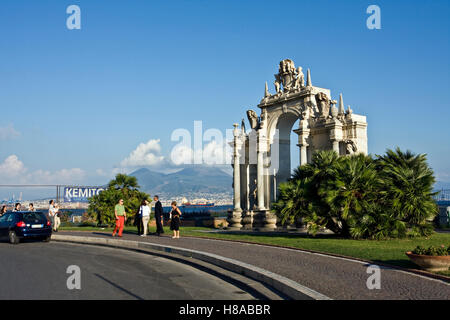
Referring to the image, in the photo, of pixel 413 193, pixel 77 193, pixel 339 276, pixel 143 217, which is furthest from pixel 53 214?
pixel 339 276

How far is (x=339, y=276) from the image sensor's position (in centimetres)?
931

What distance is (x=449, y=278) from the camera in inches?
337

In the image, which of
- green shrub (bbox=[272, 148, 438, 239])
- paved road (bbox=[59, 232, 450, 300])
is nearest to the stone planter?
paved road (bbox=[59, 232, 450, 300])

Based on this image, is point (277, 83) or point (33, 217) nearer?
point (33, 217)

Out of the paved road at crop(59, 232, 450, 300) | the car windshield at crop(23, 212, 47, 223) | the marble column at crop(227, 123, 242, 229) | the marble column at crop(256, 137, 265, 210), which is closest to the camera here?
the paved road at crop(59, 232, 450, 300)

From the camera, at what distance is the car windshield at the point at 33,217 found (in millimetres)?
19156

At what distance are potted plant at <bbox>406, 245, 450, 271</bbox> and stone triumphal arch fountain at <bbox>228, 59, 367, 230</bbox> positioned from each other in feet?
49.6

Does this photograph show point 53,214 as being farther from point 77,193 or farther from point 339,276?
point 339,276

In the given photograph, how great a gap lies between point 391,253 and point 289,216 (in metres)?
7.09

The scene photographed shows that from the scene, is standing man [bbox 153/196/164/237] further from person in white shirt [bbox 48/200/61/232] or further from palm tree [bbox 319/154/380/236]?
palm tree [bbox 319/154/380/236]

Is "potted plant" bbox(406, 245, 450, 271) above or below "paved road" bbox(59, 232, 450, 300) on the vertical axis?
above

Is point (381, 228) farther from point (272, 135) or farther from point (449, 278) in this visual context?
point (272, 135)

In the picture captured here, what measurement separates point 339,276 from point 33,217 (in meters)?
14.9

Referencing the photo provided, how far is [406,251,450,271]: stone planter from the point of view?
939 centimetres
